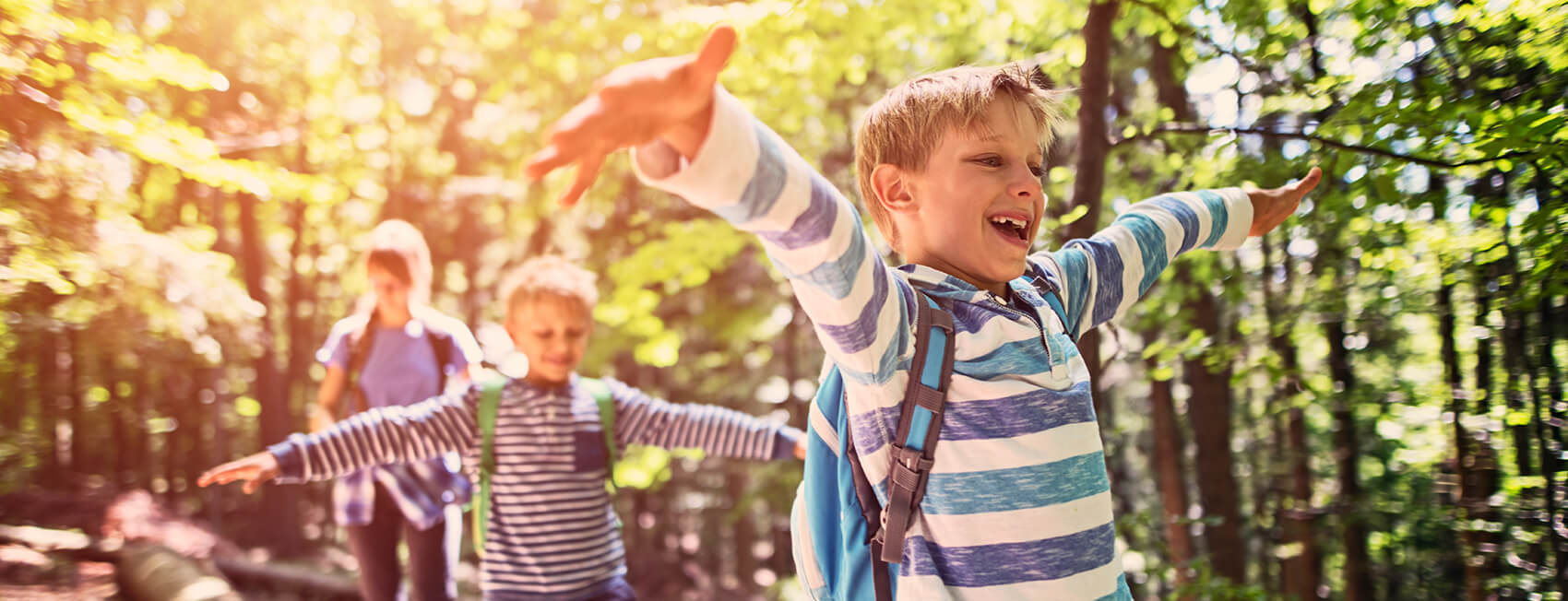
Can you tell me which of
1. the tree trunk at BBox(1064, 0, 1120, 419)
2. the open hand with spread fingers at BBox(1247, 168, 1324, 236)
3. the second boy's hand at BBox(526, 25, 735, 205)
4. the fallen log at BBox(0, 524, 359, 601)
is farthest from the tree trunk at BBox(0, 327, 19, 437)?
the open hand with spread fingers at BBox(1247, 168, 1324, 236)

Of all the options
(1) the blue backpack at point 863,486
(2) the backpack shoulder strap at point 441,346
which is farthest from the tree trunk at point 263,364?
(1) the blue backpack at point 863,486

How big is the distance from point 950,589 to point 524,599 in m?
1.94

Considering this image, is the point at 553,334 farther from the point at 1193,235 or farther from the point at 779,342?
the point at 779,342

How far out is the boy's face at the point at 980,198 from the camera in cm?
147

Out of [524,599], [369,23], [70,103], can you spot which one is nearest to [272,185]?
[70,103]

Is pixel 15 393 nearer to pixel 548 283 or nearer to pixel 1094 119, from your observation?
pixel 548 283

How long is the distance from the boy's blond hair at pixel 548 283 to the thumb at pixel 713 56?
2.22 meters

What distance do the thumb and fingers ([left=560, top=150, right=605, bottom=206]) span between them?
149 mm

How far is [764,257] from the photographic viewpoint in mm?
6156

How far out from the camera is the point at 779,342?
452 inches

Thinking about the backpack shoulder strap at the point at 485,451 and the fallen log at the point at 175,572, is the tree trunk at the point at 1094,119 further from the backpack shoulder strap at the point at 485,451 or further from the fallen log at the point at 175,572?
the fallen log at the point at 175,572

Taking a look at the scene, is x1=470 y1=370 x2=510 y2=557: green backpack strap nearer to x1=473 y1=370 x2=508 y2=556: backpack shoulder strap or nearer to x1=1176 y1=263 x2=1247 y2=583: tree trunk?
x1=473 y1=370 x2=508 y2=556: backpack shoulder strap

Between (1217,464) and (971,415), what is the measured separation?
578 cm

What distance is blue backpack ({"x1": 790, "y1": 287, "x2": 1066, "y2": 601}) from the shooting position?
1324mm
